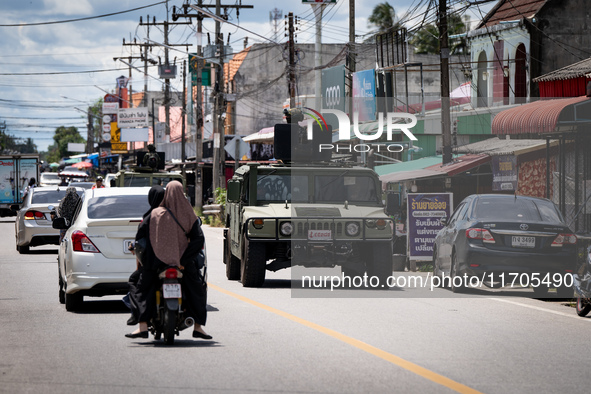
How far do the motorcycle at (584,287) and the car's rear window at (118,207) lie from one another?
5874 mm

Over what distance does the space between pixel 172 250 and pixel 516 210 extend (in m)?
8.12

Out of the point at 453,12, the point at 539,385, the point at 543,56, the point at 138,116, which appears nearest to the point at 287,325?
the point at 539,385

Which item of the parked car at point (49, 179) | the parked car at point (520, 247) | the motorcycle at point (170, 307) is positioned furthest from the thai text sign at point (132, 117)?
the motorcycle at point (170, 307)

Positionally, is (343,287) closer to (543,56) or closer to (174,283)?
(174,283)

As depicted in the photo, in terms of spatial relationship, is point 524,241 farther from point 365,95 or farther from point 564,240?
point 365,95

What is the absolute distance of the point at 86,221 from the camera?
42.4 feet

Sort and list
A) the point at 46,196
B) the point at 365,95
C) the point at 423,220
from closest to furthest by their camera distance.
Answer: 1. the point at 423,220
2. the point at 46,196
3. the point at 365,95

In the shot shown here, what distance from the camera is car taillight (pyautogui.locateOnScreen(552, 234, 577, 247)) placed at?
1548cm

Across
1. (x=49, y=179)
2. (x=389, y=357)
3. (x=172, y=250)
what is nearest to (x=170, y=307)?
(x=172, y=250)

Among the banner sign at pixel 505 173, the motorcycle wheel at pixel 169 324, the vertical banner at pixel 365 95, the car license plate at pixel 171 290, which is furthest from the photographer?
the vertical banner at pixel 365 95

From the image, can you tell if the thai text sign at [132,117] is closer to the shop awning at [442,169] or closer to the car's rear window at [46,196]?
the shop awning at [442,169]

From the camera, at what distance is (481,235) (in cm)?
1567

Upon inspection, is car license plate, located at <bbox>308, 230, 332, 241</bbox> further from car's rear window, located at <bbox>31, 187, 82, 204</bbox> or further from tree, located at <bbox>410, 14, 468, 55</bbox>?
tree, located at <bbox>410, 14, 468, 55</bbox>

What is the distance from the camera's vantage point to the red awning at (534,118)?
1803 cm
